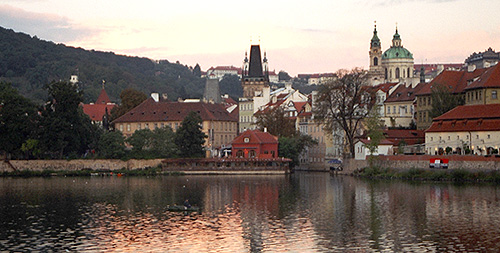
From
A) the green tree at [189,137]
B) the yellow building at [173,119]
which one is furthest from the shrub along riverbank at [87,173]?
the yellow building at [173,119]

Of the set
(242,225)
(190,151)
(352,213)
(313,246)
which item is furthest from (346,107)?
(313,246)

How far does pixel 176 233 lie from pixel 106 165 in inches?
2472

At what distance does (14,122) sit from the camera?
4013 inches

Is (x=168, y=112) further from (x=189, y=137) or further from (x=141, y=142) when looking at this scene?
(x=141, y=142)

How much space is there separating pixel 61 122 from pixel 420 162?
44.0m

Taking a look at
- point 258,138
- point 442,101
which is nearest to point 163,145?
point 258,138

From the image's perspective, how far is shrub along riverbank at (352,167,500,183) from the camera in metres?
74.3

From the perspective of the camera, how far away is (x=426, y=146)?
8938 cm

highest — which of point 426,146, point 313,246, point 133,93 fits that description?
point 133,93

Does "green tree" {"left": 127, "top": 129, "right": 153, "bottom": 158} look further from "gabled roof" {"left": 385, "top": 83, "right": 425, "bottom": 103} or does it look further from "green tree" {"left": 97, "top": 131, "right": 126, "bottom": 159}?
"gabled roof" {"left": 385, "top": 83, "right": 425, "bottom": 103}

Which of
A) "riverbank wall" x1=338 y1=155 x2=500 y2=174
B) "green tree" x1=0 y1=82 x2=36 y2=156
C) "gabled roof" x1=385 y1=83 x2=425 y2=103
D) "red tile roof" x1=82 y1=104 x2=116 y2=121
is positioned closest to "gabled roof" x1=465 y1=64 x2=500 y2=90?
"riverbank wall" x1=338 y1=155 x2=500 y2=174

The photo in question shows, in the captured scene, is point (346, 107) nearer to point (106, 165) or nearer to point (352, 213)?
point (106, 165)

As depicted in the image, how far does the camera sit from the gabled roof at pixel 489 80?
9112cm

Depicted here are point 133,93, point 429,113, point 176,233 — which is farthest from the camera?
point 133,93
